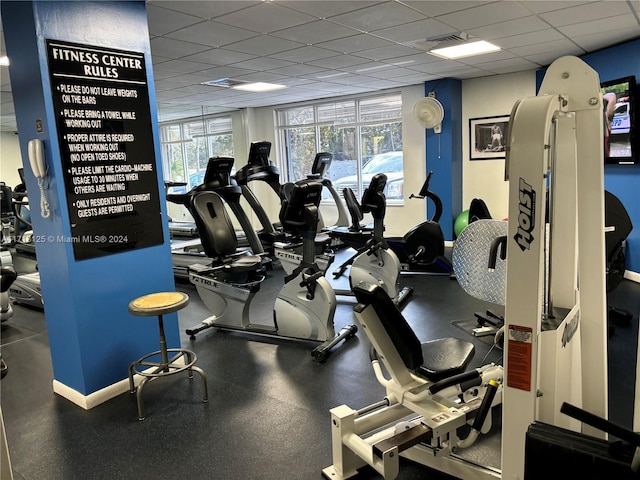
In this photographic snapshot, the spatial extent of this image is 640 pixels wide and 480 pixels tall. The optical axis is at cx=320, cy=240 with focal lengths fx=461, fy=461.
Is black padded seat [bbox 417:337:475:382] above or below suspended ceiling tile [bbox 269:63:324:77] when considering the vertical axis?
below

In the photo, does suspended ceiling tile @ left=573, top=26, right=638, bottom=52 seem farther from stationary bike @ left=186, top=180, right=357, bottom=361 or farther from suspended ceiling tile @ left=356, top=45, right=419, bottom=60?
stationary bike @ left=186, top=180, right=357, bottom=361

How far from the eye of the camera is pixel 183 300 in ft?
9.86

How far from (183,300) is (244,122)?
24.6ft

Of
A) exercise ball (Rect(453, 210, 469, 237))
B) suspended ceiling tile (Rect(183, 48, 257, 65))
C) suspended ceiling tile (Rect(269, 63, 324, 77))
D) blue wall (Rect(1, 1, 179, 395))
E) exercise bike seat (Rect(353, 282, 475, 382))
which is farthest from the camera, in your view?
exercise ball (Rect(453, 210, 469, 237))

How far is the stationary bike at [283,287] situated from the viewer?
3736mm

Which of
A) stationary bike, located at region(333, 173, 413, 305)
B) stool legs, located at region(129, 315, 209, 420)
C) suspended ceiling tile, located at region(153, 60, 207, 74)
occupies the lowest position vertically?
stool legs, located at region(129, 315, 209, 420)

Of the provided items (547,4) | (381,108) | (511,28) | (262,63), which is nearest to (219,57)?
(262,63)

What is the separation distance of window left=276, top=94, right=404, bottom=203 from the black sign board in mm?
5786

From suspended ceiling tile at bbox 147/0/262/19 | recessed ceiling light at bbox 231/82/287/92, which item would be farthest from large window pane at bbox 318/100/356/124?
suspended ceiling tile at bbox 147/0/262/19

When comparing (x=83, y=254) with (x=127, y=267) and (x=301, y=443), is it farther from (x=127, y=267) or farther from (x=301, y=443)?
(x=301, y=443)

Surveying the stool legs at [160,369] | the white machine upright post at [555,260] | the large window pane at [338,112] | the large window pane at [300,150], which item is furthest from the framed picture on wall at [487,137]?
the stool legs at [160,369]

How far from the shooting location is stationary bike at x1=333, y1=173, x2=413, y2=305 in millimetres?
4820

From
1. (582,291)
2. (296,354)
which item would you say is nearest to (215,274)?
(296,354)

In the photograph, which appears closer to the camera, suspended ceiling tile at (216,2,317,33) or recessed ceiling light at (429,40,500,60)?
suspended ceiling tile at (216,2,317,33)
